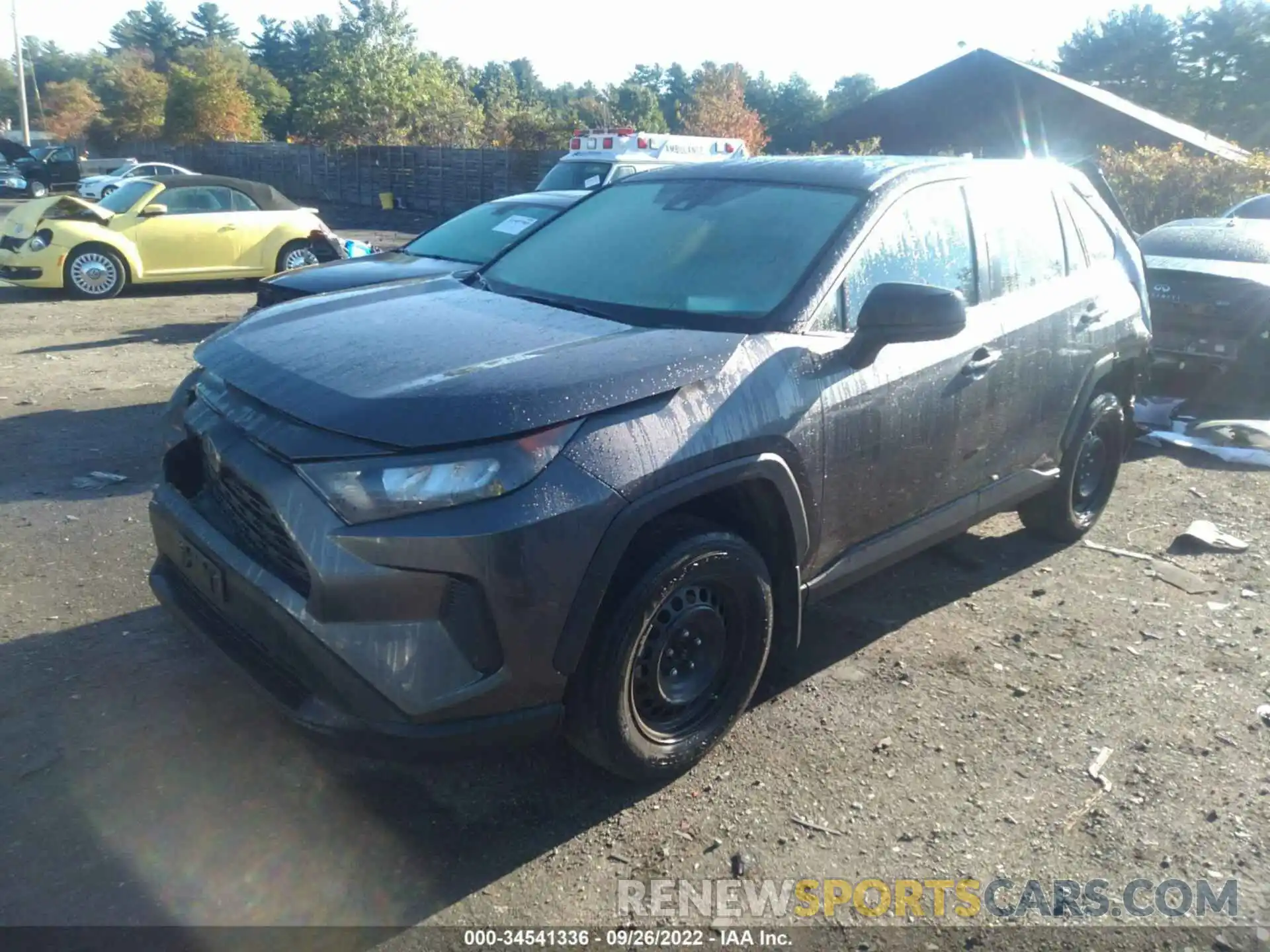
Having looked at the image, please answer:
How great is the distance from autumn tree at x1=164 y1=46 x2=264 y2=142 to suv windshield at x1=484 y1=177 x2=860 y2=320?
157ft

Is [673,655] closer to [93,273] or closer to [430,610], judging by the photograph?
[430,610]

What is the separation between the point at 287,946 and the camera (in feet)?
8.64

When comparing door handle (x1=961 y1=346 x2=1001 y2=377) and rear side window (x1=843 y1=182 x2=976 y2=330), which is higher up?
rear side window (x1=843 y1=182 x2=976 y2=330)

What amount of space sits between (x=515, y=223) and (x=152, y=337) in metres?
4.42

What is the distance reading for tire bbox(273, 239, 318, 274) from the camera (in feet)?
45.2

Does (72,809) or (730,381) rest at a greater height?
(730,381)

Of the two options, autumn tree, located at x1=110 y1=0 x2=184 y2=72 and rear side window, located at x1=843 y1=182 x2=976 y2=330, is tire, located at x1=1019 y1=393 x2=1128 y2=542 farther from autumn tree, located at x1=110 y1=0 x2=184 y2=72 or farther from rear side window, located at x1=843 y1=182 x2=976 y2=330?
autumn tree, located at x1=110 y1=0 x2=184 y2=72

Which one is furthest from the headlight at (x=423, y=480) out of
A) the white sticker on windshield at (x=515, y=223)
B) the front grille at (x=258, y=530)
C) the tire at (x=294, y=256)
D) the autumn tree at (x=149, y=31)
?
the autumn tree at (x=149, y=31)

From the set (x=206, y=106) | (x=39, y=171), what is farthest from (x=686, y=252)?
(x=206, y=106)

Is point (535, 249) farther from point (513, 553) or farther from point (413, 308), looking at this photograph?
point (513, 553)

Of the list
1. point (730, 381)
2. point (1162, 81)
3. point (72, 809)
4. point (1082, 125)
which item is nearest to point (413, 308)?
point (730, 381)

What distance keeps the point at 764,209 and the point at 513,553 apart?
191 centimetres

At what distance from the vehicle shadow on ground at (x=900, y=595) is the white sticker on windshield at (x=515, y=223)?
4307 millimetres

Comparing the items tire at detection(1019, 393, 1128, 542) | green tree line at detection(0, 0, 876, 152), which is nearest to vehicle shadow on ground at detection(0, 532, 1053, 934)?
tire at detection(1019, 393, 1128, 542)
